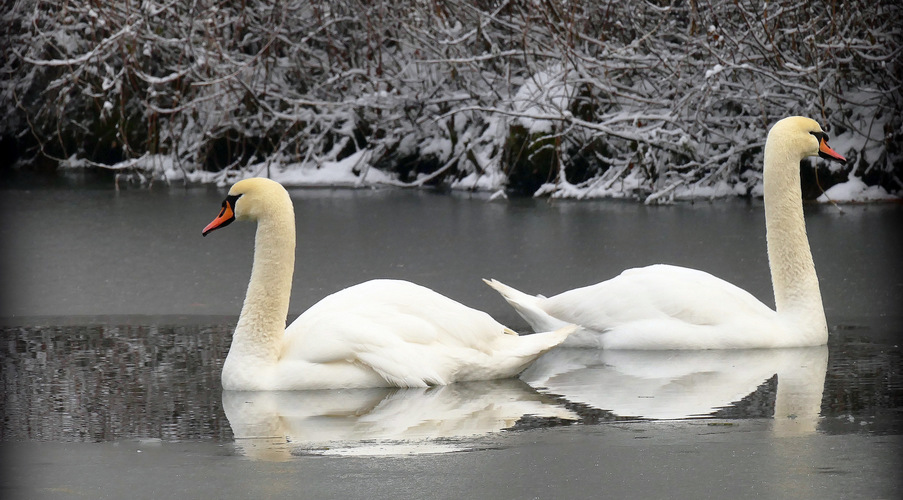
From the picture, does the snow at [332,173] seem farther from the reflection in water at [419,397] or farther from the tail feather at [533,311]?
the reflection in water at [419,397]

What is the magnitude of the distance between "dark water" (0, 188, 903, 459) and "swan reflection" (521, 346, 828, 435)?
2cm

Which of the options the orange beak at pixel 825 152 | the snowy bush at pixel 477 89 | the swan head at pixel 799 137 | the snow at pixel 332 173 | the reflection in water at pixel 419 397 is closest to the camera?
the reflection in water at pixel 419 397

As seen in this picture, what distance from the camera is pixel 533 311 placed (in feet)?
21.8

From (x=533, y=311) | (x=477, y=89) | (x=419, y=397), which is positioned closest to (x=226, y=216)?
(x=419, y=397)

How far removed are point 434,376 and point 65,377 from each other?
1.68m

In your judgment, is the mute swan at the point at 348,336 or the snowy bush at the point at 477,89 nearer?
the mute swan at the point at 348,336

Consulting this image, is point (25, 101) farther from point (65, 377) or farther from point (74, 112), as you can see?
point (65, 377)

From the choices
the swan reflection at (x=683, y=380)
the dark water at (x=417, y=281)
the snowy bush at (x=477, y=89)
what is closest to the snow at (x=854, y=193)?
the snowy bush at (x=477, y=89)

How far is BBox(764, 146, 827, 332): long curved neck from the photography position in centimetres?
659

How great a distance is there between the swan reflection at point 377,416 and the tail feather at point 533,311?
A: 0.90 m

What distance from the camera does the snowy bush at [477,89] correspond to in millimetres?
13594

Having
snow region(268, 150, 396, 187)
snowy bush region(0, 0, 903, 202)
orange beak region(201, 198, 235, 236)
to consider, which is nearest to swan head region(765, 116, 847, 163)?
orange beak region(201, 198, 235, 236)

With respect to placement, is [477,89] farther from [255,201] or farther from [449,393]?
[449,393]

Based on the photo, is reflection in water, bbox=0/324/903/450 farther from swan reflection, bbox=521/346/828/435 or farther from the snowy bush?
the snowy bush
